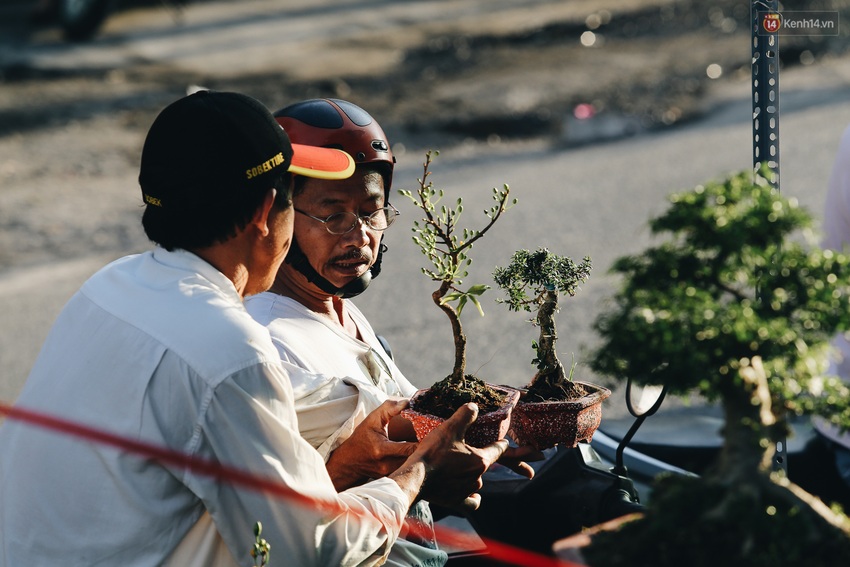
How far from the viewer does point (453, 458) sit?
227cm

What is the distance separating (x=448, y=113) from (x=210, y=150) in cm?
829

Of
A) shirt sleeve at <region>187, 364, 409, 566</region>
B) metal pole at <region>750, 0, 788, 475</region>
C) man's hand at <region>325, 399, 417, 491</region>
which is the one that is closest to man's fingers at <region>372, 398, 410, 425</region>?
man's hand at <region>325, 399, 417, 491</region>

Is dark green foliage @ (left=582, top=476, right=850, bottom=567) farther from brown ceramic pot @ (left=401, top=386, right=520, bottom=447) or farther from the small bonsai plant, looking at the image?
brown ceramic pot @ (left=401, top=386, right=520, bottom=447)

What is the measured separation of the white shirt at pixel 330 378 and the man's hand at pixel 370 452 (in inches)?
1.6

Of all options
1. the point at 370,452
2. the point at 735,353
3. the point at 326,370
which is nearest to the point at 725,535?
the point at 735,353

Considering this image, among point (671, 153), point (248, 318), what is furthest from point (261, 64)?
point (248, 318)

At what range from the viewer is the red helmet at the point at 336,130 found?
109 inches

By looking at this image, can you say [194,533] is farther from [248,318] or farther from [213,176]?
[213,176]

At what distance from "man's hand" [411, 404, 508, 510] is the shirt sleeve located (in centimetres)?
27

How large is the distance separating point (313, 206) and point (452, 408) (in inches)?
26.6

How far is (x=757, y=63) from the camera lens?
247 cm

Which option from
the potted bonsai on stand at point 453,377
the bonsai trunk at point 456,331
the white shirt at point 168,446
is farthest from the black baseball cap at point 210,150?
the bonsai trunk at point 456,331

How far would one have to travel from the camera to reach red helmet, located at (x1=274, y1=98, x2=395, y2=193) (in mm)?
2775

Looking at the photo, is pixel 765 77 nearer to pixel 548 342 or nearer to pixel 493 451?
pixel 548 342
